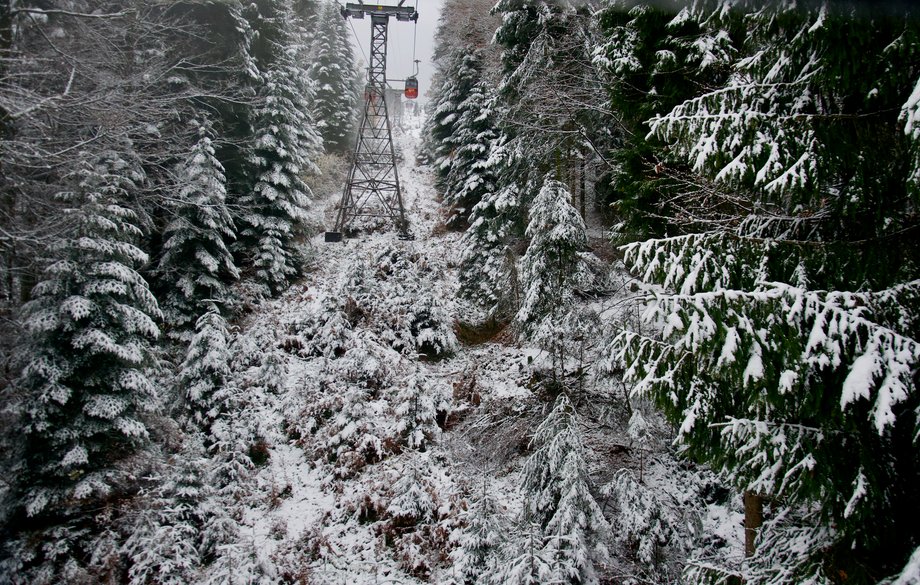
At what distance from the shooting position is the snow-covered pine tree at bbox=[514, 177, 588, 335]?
306 inches

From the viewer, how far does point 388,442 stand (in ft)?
32.4

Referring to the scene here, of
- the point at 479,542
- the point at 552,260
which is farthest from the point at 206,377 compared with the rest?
the point at 552,260

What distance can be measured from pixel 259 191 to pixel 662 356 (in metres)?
15.8

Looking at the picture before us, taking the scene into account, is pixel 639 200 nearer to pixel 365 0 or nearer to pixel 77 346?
pixel 77 346

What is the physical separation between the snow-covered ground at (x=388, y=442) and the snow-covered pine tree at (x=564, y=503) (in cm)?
56

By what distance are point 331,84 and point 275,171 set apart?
15526 mm

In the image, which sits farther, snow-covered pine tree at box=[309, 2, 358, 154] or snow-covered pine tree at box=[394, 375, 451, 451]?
snow-covered pine tree at box=[309, 2, 358, 154]

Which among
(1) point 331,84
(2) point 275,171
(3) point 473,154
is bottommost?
(2) point 275,171

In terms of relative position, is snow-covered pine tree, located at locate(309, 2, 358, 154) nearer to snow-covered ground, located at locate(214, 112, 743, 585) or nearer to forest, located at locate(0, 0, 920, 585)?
forest, located at locate(0, 0, 920, 585)

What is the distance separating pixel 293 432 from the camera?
35.6 feet

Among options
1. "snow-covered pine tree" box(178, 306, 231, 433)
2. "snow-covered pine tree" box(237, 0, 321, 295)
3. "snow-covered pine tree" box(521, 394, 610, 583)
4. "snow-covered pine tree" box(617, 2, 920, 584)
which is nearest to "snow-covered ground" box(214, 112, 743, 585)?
"snow-covered pine tree" box(521, 394, 610, 583)

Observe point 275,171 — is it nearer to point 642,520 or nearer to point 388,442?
point 388,442

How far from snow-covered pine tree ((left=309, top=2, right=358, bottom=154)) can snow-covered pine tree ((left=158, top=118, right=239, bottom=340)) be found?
16410 millimetres

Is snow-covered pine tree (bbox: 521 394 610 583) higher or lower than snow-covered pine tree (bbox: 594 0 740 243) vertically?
lower
